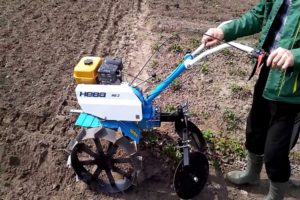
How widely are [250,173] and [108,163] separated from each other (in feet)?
3.83

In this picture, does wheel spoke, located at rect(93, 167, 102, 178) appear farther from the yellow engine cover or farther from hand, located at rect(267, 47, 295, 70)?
Answer: hand, located at rect(267, 47, 295, 70)

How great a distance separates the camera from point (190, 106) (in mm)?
4273

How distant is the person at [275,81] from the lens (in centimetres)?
232

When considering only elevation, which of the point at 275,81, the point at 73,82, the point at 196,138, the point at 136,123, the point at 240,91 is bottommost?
the point at 73,82

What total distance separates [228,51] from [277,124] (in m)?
2.63

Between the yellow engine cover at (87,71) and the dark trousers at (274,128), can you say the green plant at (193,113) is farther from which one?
the yellow engine cover at (87,71)

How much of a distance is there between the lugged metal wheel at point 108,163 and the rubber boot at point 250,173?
0.86m

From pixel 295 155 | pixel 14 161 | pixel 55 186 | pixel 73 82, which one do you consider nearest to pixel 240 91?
pixel 295 155

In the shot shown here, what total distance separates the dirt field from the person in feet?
2.19

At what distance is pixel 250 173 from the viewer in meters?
3.35

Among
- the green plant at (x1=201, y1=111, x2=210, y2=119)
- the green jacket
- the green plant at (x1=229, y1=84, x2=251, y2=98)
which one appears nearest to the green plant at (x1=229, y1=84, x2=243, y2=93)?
the green plant at (x1=229, y1=84, x2=251, y2=98)

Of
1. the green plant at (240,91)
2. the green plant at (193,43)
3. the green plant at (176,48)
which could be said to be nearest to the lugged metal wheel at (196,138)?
the green plant at (240,91)

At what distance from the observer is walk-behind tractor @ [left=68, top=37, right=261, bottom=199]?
295cm

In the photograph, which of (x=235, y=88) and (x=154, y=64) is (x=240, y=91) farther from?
(x=154, y=64)
